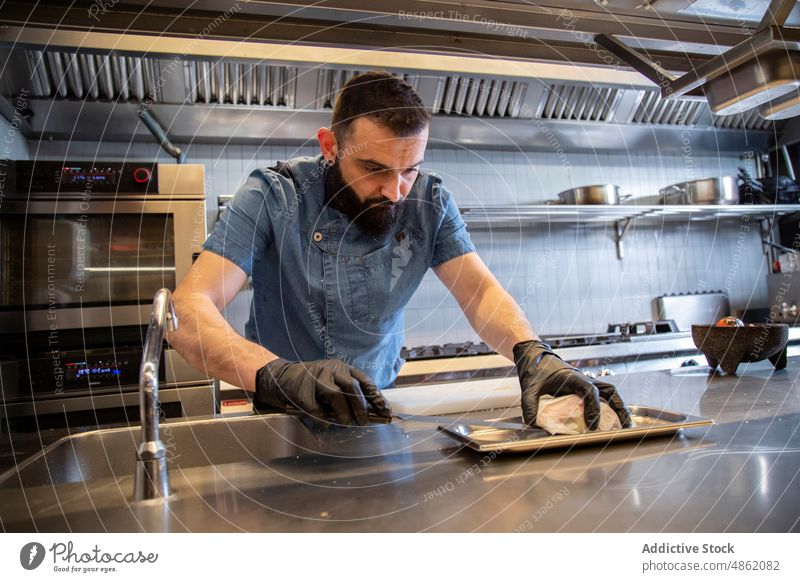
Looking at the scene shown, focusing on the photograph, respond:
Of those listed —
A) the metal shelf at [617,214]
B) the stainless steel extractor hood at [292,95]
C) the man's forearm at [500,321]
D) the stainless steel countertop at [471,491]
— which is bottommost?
the stainless steel countertop at [471,491]

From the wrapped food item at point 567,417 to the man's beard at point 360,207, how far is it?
61cm

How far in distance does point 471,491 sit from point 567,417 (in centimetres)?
25

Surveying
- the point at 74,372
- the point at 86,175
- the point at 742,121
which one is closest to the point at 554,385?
the point at 74,372

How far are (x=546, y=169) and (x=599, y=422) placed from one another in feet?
8.19

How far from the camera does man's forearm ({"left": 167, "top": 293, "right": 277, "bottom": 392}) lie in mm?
902

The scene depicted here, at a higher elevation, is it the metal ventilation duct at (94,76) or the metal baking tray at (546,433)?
the metal ventilation duct at (94,76)

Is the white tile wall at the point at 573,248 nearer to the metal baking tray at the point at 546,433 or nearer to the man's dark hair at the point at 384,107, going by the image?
the man's dark hair at the point at 384,107

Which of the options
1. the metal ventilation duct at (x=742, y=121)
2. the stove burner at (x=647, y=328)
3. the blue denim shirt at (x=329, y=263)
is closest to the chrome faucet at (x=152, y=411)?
the blue denim shirt at (x=329, y=263)

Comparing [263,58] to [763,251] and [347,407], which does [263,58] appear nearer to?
[347,407]

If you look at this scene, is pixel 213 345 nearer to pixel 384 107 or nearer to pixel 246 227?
pixel 246 227

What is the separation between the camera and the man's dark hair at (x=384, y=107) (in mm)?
1064

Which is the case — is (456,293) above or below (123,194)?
below
